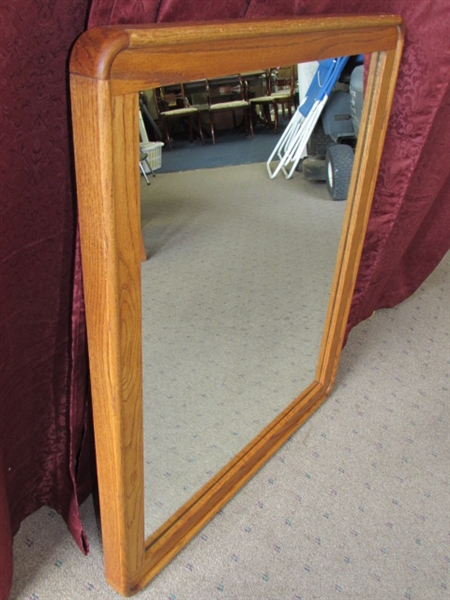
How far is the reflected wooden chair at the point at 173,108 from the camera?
0.79m

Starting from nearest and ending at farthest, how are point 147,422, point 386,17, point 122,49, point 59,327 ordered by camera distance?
point 122,49 → point 59,327 → point 386,17 → point 147,422

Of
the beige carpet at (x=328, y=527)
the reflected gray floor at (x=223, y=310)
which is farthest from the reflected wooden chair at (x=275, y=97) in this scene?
the beige carpet at (x=328, y=527)

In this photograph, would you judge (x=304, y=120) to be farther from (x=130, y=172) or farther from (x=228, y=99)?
(x=130, y=172)

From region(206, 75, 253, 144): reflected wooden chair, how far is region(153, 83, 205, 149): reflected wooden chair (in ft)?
0.09

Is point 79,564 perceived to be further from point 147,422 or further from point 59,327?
point 59,327

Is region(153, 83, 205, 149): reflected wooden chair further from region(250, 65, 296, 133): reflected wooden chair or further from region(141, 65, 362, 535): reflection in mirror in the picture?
region(250, 65, 296, 133): reflected wooden chair

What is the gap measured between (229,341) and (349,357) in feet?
1.84

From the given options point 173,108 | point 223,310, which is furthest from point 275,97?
point 223,310

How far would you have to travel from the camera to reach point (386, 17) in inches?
41.9

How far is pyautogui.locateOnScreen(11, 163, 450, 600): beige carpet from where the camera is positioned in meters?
1.14

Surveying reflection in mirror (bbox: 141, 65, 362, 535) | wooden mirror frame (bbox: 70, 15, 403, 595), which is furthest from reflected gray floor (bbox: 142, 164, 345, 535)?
wooden mirror frame (bbox: 70, 15, 403, 595)

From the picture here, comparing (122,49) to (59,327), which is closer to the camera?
(122,49)

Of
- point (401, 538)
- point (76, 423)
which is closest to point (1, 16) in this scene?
point (76, 423)

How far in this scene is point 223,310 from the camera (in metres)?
1.39
